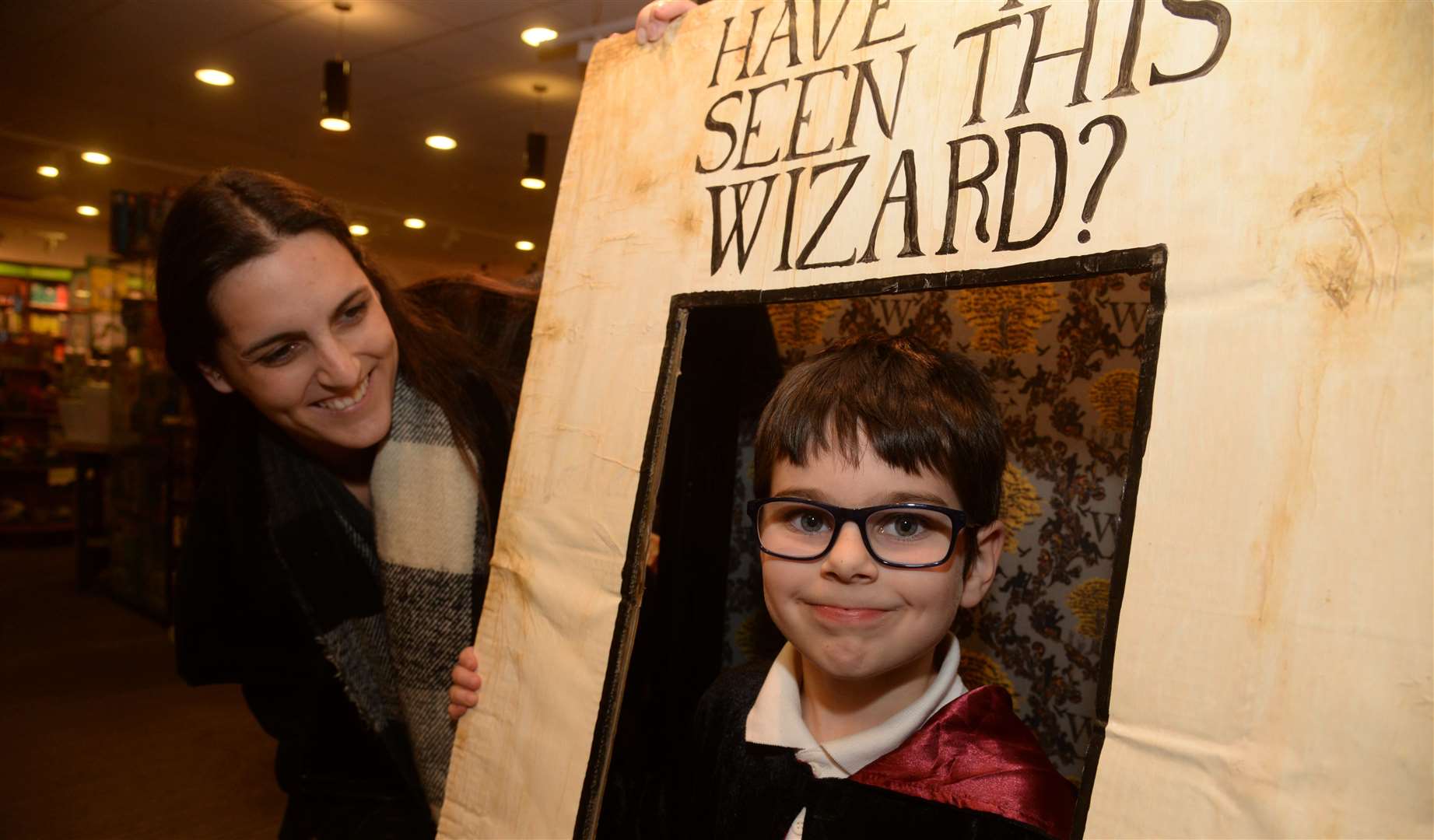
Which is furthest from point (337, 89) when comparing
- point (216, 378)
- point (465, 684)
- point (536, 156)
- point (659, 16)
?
point (465, 684)

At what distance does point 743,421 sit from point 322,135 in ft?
18.1

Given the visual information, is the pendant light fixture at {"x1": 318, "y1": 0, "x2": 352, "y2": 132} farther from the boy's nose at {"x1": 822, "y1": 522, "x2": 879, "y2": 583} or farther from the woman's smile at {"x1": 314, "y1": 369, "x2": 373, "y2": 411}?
the boy's nose at {"x1": 822, "y1": 522, "x2": 879, "y2": 583}

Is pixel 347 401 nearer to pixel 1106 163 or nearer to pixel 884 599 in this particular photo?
pixel 884 599

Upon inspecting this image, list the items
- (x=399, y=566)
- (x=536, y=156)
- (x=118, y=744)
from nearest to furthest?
(x=399, y=566)
(x=118, y=744)
(x=536, y=156)

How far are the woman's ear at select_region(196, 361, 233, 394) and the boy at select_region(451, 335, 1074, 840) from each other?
2.19 feet

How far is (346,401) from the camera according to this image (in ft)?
3.94

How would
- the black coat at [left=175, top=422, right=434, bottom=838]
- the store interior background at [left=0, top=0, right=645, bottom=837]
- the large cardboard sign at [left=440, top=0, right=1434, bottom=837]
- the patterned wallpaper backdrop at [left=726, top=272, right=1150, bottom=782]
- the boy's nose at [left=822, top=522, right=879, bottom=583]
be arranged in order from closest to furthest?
the large cardboard sign at [left=440, top=0, right=1434, bottom=837] → the boy's nose at [left=822, top=522, right=879, bottom=583] → the patterned wallpaper backdrop at [left=726, top=272, right=1150, bottom=782] → the black coat at [left=175, top=422, right=434, bottom=838] → the store interior background at [left=0, top=0, right=645, bottom=837]

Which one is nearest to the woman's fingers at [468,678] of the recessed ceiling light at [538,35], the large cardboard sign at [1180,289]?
the large cardboard sign at [1180,289]

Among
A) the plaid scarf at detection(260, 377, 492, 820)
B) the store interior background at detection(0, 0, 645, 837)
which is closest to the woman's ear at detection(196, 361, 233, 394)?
the plaid scarf at detection(260, 377, 492, 820)

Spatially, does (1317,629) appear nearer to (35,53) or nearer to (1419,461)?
(1419,461)

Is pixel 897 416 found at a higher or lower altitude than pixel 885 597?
higher

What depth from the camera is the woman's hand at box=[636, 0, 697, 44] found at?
0.91 meters

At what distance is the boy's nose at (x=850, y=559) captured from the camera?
74cm

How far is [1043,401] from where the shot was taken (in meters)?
1.19
